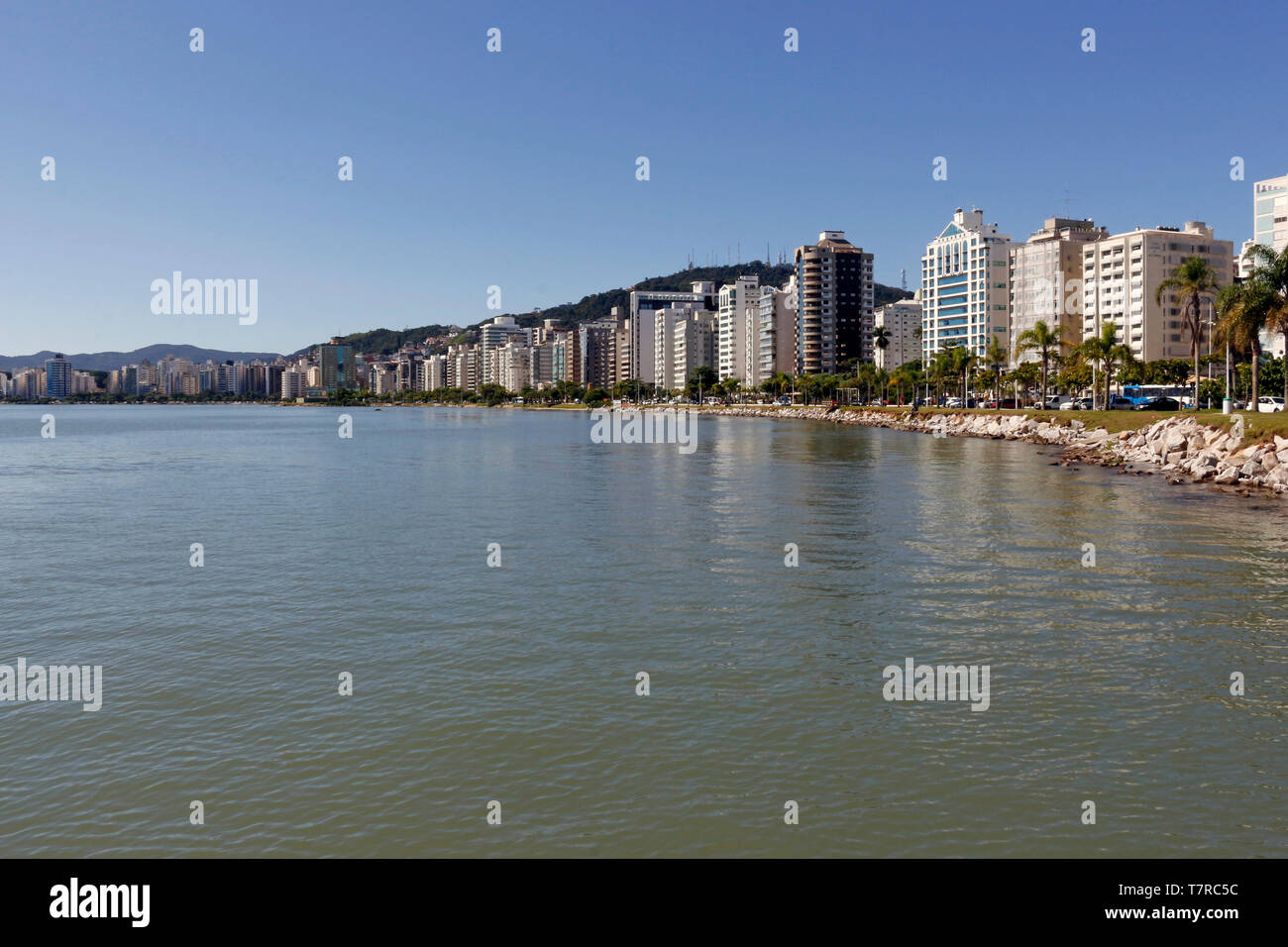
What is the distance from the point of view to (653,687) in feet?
60.0

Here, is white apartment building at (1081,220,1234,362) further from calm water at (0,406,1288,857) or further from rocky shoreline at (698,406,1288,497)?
calm water at (0,406,1288,857)

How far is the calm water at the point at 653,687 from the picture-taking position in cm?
1286

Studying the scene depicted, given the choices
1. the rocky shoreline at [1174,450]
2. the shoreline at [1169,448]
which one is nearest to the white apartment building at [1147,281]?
the shoreline at [1169,448]

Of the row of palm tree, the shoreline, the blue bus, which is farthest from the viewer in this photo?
the blue bus

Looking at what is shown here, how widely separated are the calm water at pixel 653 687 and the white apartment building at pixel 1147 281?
147928 millimetres

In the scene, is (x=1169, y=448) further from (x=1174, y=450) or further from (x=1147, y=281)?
(x=1147, y=281)

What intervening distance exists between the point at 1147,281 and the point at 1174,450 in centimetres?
12245

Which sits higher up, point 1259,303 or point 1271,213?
point 1271,213

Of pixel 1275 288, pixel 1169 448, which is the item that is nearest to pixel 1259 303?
pixel 1275 288

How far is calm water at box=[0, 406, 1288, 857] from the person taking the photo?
12.9m

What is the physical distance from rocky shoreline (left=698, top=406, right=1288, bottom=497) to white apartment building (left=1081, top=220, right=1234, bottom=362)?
77161 mm

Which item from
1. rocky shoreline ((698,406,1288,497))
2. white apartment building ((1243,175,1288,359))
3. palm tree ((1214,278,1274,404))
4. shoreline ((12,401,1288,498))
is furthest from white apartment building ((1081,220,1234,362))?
palm tree ((1214,278,1274,404))
